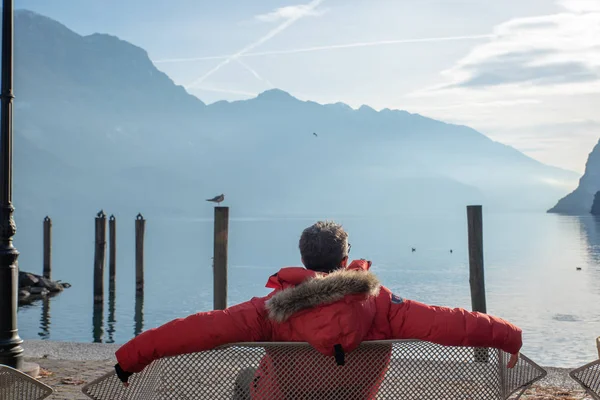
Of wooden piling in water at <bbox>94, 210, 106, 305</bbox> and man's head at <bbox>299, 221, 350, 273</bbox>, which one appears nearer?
man's head at <bbox>299, 221, 350, 273</bbox>

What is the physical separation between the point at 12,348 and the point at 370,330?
529cm

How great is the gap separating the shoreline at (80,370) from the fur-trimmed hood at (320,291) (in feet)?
13.7

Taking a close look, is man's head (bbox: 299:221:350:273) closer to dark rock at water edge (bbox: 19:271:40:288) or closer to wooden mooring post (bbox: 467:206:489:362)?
wooden mooring post (bbox: 467:206:489:362)

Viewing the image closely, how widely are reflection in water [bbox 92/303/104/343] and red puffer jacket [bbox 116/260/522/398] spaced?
19024mm

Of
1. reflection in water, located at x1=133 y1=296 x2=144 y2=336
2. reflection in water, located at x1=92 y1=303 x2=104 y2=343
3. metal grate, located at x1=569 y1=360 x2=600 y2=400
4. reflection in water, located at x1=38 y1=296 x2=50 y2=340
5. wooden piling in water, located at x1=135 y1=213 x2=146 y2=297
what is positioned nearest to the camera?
metal grate, located at x1=569 y1=360 x2=600 y2=400

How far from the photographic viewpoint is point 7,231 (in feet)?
25.1

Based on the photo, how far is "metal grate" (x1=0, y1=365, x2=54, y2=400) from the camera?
361 cm

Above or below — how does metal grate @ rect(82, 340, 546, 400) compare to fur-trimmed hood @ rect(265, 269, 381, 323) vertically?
below

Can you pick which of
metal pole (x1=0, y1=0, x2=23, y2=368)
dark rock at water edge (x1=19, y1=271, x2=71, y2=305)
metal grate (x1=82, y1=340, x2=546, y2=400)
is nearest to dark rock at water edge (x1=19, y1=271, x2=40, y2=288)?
dark rock at water edge (x1=19, y1=271, x2=71, y2=305)

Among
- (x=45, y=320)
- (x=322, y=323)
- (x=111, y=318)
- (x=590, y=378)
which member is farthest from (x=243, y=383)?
(x=45, y=320)

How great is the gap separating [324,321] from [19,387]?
1.49 metres

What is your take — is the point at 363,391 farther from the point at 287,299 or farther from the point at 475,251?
the point at 475,251

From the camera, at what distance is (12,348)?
7.63 m

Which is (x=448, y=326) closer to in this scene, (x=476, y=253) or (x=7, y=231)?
(x=7, y=231)
